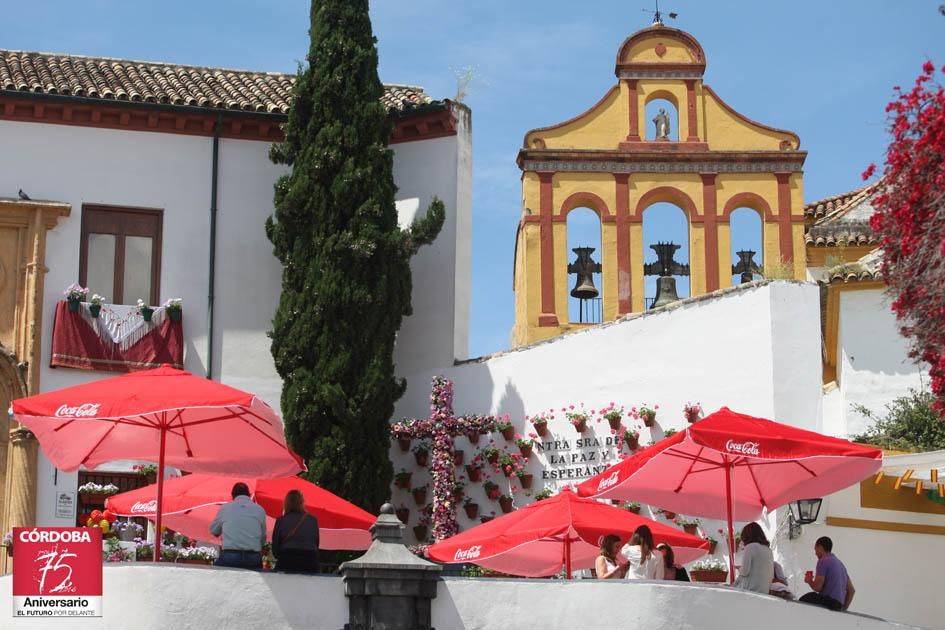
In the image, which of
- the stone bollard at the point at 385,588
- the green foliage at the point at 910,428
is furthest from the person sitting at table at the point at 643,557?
the green foliage at the point at 910,428

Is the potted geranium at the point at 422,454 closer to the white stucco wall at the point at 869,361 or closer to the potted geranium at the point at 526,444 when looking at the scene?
the potted geranium at the point at 526,444

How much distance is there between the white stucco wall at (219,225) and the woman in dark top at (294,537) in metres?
9.33

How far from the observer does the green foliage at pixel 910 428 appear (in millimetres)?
22188

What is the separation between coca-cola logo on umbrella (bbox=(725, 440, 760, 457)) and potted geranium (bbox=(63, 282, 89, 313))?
1152 cm

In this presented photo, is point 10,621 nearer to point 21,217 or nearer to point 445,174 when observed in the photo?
point 21,217

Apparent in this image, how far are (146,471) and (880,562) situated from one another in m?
9.86

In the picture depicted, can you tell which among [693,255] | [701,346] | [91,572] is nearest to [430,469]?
[701,346]

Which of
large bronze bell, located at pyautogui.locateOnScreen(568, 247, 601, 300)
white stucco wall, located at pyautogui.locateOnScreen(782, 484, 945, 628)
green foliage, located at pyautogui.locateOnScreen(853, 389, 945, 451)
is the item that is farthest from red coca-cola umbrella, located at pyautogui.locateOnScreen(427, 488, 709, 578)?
large bronze bell, located at pyautogui.locateOnScreen(568, 247, 601, 300)

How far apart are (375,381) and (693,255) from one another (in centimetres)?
1253

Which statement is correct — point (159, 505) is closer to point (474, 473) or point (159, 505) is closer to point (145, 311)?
point (474, 473)

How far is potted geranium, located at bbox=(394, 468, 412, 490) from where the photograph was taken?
22.5 m

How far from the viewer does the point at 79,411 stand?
14141 millimetres

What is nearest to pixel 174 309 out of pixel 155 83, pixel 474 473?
pixel 155 83

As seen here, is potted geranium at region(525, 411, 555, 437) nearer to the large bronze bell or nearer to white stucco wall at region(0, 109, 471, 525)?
white stucco wall at region(0, 109, 471, 525)
